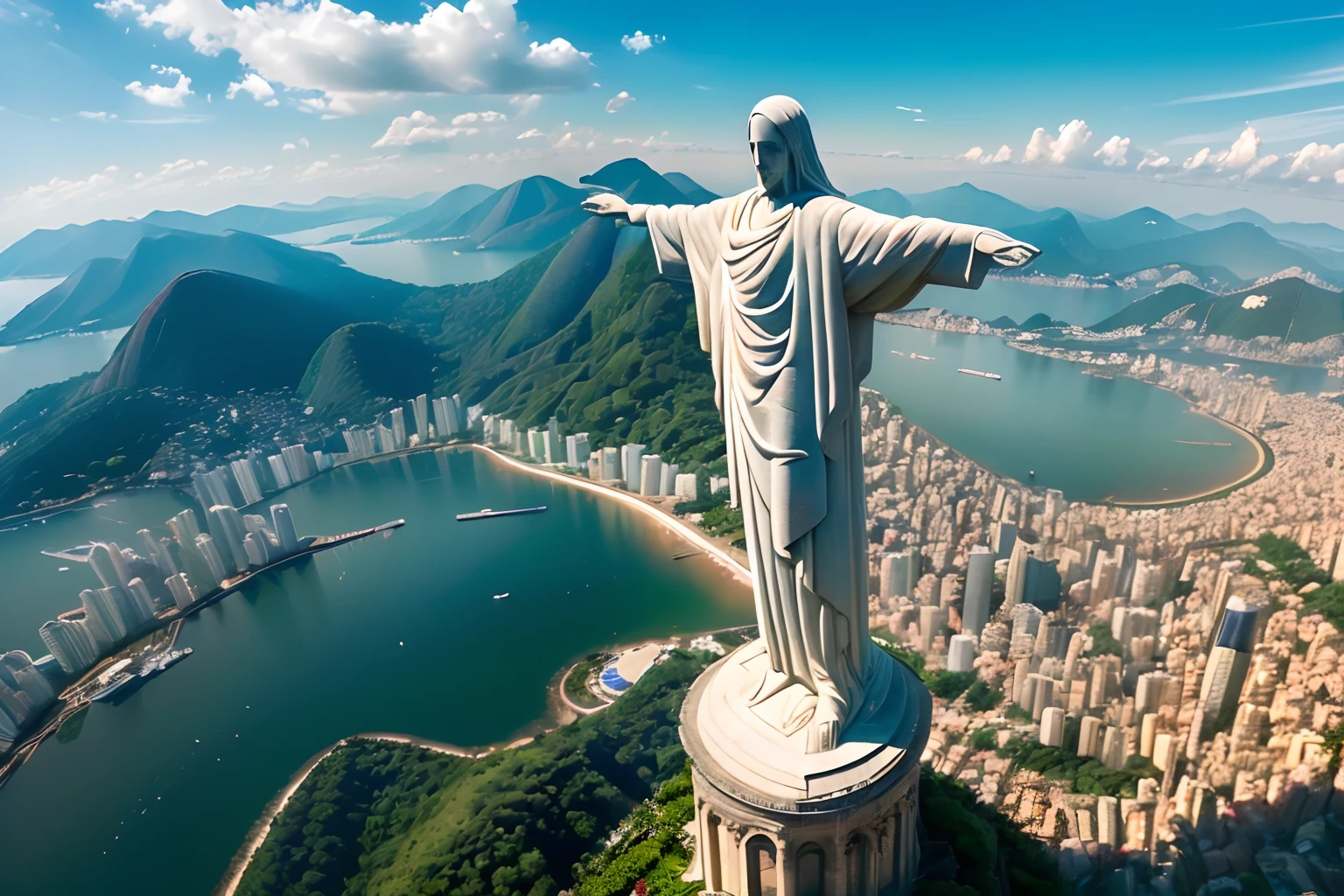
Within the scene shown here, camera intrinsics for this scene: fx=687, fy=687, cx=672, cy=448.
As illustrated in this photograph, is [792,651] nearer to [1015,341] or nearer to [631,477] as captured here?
[631,477]

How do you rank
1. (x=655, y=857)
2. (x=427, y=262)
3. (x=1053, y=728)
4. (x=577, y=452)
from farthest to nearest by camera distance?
(x=427, y=262) < (x=577, y=452) < (x=1053, y=728) < (x=655, y=857)

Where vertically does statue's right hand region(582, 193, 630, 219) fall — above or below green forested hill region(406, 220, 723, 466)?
above

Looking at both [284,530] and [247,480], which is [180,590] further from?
[247,480]

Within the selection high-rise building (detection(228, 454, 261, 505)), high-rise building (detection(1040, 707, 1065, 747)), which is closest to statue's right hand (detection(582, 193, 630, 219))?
high-rise building (detection(1040, 707, 1065, 747))

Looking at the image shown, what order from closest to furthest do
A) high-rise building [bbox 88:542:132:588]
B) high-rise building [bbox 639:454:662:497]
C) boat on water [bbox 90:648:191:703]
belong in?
boat on water [bbox 90:648:191:703], high-rise building [bbox 88:542:132:588], high-rise building [bbox 639:454:662:497]

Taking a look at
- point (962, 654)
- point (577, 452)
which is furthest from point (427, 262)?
point (962, 654)

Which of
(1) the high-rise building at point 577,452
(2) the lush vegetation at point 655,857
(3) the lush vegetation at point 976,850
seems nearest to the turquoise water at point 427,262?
(1) the high-rise building at point 577,452

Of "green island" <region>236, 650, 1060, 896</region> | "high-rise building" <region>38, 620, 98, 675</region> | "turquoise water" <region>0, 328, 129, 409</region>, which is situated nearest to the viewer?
"green island" <region>236, 650, 1060, 896</region>

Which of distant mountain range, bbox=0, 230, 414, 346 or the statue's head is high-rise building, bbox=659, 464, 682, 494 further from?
distant mountain range, bbox=0, 230, 414, 346
